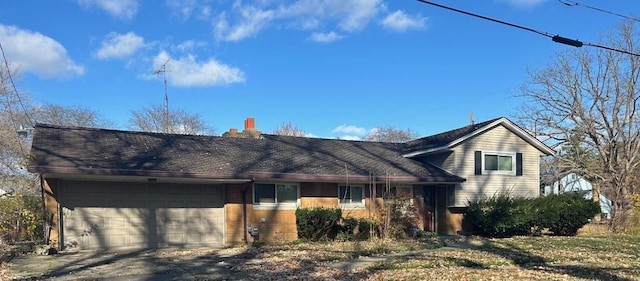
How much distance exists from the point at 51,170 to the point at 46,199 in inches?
59.5

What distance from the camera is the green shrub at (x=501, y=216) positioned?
17328 mm

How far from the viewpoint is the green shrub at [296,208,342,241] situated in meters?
16.0

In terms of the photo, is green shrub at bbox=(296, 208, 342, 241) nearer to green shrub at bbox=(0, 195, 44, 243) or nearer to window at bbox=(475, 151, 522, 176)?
window at bbox=(475, 151, 522, 176)

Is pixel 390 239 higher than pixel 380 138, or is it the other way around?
pixel 380 138

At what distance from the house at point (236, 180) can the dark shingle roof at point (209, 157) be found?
0.04 m

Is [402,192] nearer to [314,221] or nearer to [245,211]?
[314,221]

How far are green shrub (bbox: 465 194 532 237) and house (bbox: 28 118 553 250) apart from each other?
0.84 m

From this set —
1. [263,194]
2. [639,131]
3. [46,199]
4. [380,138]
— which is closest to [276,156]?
[263,194]

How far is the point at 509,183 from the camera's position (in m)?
19.8

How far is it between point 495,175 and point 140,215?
43.3ft

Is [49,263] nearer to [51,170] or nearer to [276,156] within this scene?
[51,170]

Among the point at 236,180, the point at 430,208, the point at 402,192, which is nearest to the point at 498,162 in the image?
the point at 430,208

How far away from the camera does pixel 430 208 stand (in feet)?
64.1

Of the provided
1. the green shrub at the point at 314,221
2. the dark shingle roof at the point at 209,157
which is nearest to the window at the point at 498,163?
the dark shingle roof at the point at 209,157
